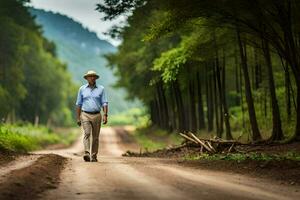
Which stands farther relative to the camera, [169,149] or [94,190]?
[169,149]

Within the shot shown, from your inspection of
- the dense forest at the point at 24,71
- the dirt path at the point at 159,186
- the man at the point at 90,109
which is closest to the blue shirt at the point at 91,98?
the man at the point at 90,109

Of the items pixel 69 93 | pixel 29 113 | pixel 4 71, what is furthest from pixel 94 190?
pixel 69 93

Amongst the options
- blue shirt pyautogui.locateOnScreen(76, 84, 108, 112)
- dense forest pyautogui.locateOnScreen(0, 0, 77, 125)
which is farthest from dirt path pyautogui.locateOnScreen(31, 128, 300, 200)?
dense forest pyautogui.locateOnScreen(0, 0, 77, 125)

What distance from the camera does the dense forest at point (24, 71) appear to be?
50625 millimetres

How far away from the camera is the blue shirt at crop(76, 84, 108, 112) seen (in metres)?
16.0

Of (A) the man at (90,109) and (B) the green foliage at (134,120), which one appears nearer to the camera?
(A) the man at (90,109)

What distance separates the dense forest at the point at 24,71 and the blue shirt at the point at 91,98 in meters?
32.7

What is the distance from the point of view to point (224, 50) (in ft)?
93.8

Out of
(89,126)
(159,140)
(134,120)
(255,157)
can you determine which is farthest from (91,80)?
(134,120)

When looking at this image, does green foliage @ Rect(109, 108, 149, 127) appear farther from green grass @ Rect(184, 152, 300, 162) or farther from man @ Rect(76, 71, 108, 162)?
man @ Rect(76, 71, 108, 162)

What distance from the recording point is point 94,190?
29.0ft

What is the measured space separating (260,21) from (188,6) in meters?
3.00

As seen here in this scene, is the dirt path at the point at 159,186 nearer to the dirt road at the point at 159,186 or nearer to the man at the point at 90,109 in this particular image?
the dirt road at the point at 159,186

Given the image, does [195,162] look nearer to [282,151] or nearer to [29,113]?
[282,151]
